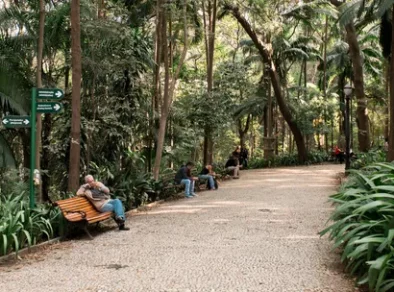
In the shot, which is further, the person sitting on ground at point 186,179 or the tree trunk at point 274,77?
the tree trunk at point 274,77

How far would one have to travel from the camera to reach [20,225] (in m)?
6.70

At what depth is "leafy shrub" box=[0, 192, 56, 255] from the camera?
6477 mm

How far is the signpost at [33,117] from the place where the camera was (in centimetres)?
763

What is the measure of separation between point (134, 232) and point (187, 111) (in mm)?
11281

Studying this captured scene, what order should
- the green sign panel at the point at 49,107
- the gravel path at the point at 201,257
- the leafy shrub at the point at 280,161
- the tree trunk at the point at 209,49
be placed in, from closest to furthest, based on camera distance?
the gravel path at the point at 201,257, the green sign panel at the point at 49,107, the tree trunk at the point at 209,49, the leafy shrub at the point at 280,161

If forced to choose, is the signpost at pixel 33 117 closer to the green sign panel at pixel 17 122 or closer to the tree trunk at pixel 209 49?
the green sign panel at pixel 17 122

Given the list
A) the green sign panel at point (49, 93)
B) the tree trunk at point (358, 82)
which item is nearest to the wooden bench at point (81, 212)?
the green sign panel at point (49, 93)

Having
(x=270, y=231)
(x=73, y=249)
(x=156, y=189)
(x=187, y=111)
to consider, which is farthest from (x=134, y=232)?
(x=187, y=111)

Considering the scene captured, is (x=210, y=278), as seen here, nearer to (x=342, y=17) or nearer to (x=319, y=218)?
(x=319, y=218)

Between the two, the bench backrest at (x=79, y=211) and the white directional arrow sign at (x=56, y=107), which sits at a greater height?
the white directional arrow sign at (x=56, y=107)

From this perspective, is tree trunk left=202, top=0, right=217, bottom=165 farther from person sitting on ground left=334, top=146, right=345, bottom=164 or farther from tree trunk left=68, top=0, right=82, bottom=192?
person sitting on ground left=334, top=146, right=345, bottom=164

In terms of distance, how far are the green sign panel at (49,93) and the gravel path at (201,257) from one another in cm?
253

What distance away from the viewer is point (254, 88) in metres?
30.2

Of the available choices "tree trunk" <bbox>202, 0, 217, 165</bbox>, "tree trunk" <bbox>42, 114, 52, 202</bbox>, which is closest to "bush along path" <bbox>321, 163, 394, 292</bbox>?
"tree trunk" <bbox>42, 114, 52, 202</bbox>
